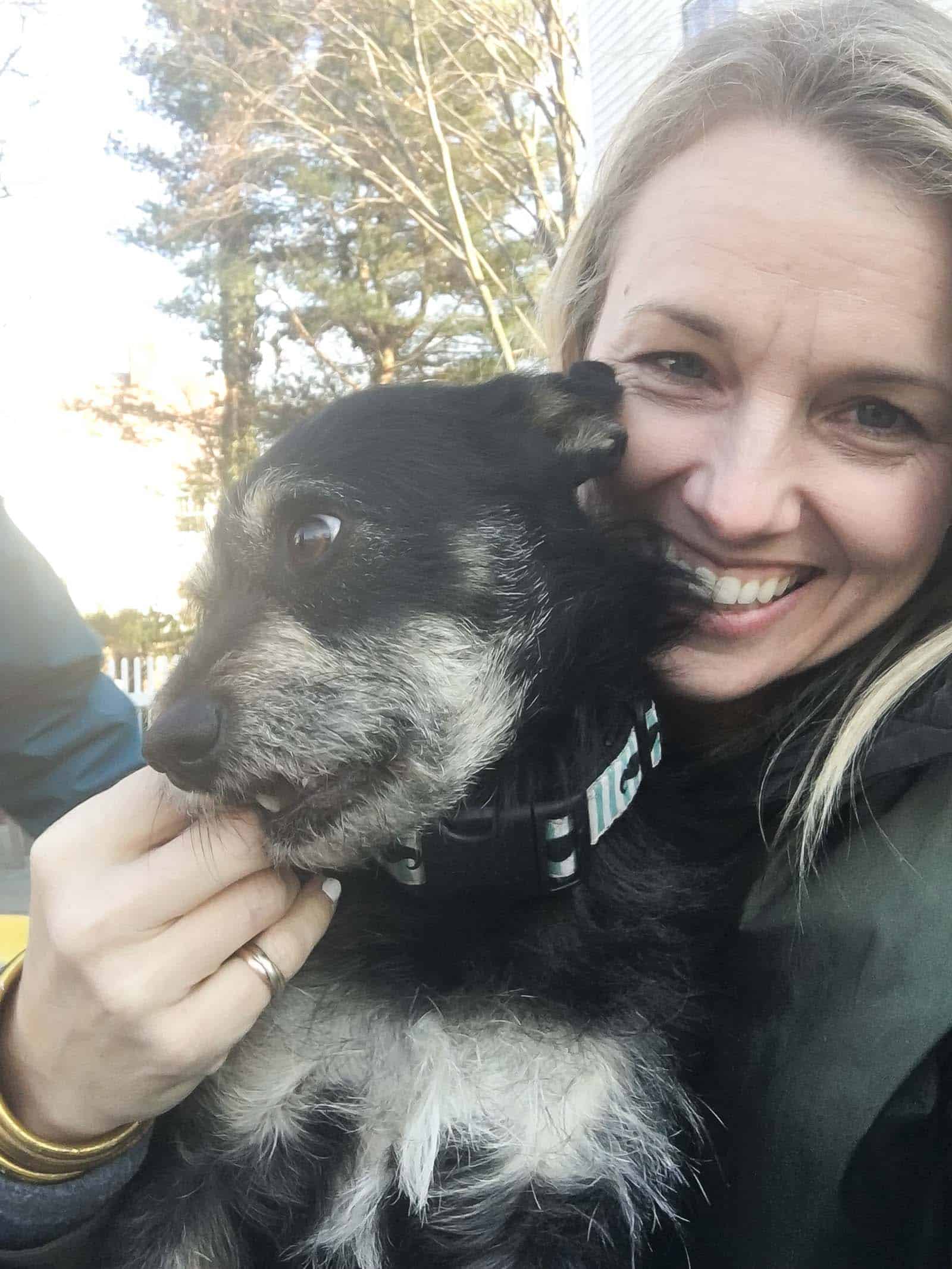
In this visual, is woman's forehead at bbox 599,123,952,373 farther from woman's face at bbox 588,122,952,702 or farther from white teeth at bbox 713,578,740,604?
white teeth at bbox 713,578,740,604

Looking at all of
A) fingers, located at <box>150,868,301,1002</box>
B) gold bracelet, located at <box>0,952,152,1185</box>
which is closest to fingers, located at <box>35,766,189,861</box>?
fingers, located at <box>150,868,301,1002</box>

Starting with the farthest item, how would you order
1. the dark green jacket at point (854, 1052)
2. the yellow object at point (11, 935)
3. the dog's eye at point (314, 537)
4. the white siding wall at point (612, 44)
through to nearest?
the white siding wall at point (612, 44) → the yellow object at point (11, 935) → the dog's eye at point (314, 537) → the dark green jacket at point (854, 1052)

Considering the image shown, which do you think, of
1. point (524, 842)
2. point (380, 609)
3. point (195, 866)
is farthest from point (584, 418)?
point (195, 866)

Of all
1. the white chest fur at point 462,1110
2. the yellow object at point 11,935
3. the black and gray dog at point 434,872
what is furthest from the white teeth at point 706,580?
the yellow object at point 11,935

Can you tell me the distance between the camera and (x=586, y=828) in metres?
1.64

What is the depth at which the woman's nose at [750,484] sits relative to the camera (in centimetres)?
176

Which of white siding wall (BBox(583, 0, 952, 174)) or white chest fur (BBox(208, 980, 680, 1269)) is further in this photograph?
white siding wall (BBox(583, 0, 952, 174))

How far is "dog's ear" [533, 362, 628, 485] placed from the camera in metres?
1.89

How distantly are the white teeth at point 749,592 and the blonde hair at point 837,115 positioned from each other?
280 millimetres

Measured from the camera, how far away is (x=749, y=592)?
1947 mm

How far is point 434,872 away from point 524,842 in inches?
7.3

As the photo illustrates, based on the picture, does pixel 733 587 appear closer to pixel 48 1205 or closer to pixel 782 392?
pixel 782 392

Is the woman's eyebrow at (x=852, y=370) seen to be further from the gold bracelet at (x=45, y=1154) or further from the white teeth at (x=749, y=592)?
the gold bracelet at (x=45, y=1154)

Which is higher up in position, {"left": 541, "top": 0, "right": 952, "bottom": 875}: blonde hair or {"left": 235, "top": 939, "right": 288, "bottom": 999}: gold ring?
{"left": 541, "top": 0, "right": 952, "bottom": 875}: blonde hair
